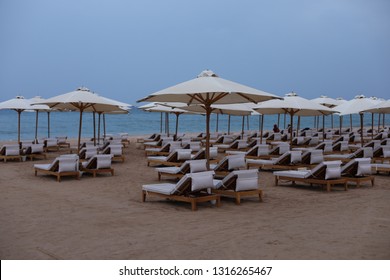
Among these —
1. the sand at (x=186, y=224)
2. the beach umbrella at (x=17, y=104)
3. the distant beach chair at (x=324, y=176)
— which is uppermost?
the beach umbrella at (x=17, y=104)

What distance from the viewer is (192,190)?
7172 millimetres

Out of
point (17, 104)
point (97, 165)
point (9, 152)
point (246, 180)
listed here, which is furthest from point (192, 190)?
point (17, 104)

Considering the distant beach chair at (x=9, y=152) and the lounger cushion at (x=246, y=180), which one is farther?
the distant beach chair at (x=9, y=152)

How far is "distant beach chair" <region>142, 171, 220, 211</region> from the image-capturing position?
23.4 ft

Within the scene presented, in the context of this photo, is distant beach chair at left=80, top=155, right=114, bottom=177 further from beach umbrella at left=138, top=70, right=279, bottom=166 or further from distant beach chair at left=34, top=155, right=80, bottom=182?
beach umbrella at left=138, top=70, right=279, bottom=166

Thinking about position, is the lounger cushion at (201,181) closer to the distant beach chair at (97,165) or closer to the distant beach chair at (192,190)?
the distant beach chair at (192,190)

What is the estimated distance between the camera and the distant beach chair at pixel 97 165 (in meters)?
10.5

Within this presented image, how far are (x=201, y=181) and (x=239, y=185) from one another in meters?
0.71

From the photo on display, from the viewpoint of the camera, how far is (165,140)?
16.5 m

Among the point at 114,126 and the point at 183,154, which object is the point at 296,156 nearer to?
the point at 183,154

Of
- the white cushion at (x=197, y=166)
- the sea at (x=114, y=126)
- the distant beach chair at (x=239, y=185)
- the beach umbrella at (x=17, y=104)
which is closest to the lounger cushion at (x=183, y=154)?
the white cushion at (x=197, y=166)

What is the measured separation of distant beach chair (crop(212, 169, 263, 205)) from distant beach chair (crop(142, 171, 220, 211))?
11.4 inches

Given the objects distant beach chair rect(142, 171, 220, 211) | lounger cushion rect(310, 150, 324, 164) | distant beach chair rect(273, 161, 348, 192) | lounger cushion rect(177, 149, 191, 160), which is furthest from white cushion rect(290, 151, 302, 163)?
distant beach chair rect(142, 171, 220, 211)
